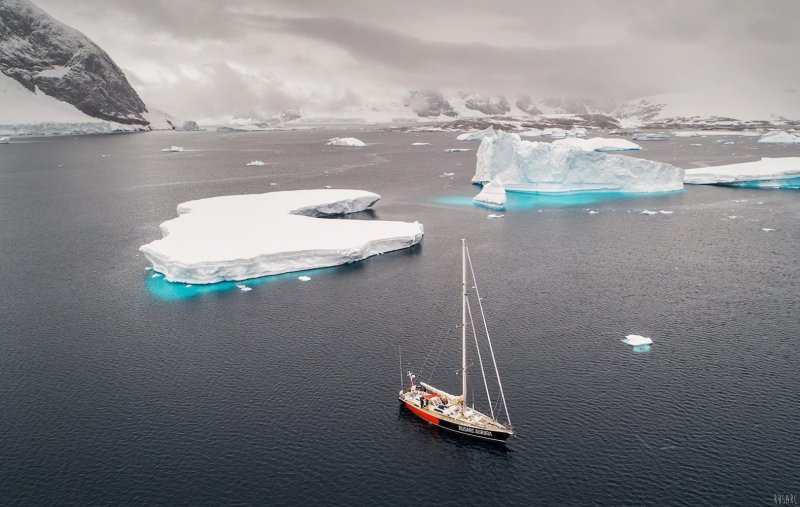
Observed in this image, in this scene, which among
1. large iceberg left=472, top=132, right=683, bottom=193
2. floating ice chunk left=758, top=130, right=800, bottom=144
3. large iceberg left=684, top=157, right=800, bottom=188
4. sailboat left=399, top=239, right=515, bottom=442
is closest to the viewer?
sailboat left=399, top=239, right=515, bottom=442

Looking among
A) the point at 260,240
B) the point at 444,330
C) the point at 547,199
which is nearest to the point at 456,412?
the point at 444,330

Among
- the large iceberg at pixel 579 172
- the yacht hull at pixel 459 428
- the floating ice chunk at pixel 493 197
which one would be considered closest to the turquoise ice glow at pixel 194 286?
the yacht hull at pixel 459 428

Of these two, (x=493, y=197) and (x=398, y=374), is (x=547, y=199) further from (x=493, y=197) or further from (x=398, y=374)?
(x=398, y=374)

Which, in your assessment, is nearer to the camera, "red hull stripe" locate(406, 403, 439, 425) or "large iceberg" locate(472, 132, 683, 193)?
"red hull stripe" locate(406, 403, 439, 425)

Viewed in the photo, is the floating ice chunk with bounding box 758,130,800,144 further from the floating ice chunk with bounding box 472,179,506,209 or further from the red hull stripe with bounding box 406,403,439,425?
the red hull stripe with bounding box 406,403,439,425

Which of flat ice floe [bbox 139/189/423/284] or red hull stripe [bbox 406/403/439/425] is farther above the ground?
flat ice floe [bbox 139/189/423/284]

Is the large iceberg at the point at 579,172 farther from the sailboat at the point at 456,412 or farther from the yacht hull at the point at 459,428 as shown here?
→ the yacht hull at the point at 459,428

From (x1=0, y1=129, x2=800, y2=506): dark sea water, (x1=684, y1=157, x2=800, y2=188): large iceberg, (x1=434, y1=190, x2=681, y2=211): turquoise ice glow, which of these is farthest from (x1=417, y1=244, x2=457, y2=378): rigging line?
(x1=684, y1=157, x2=800, y2=188): large iceberg
